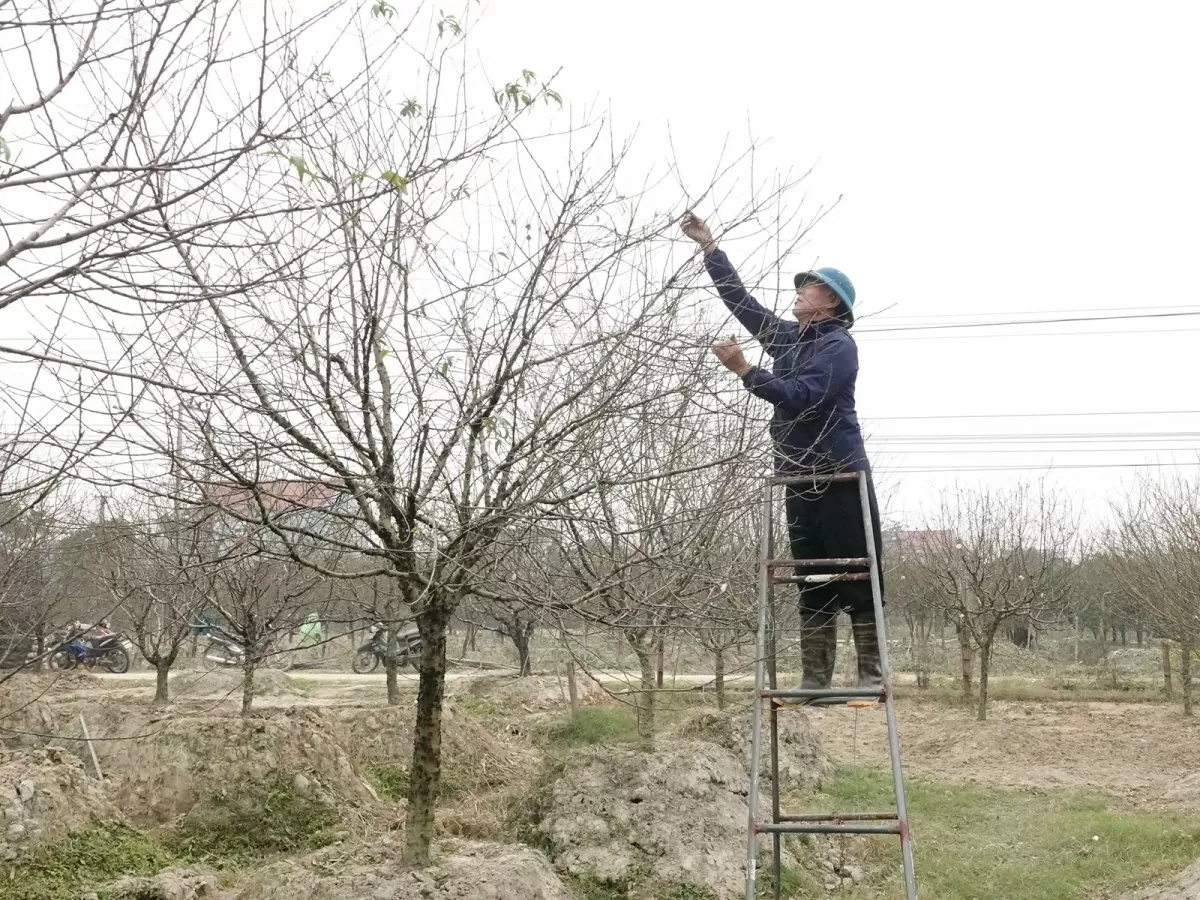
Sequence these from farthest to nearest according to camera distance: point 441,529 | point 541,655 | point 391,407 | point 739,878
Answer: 1. point 541,655
2. point 739,878
3. point 391,407
4. point 441,529

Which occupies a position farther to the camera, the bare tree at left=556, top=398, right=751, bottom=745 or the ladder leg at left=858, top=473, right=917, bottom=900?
the bare tree at left=556, top=398, right=751, bottom=745

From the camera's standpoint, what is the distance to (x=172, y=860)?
7.27 metres

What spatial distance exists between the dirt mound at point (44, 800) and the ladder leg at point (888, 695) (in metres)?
5.96

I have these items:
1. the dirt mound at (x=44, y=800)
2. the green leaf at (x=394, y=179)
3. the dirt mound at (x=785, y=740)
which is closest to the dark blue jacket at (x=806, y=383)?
the green leaf at (x=394, y=179)

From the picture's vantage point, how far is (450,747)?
1024 cm

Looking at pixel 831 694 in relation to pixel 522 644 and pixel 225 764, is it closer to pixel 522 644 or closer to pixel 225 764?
pixel 225 764

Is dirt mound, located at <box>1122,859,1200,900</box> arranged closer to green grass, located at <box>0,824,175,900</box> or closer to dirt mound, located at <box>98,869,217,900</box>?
dirt mound, located at <box>98,869,217,900</box>

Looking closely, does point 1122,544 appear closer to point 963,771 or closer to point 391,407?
point 963,771

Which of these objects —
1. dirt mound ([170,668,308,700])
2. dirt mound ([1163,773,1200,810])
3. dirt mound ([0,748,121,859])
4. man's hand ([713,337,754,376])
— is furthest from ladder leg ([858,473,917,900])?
dirt mound ([170,668,308,700])

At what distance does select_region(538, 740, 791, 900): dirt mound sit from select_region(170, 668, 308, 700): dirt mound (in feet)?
32.1

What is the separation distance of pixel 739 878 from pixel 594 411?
408 cm

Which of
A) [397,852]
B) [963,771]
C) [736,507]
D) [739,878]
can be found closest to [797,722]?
[963,771]

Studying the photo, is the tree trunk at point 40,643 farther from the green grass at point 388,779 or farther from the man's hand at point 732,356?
the green grass at point 388,779

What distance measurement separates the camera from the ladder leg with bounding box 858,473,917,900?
348 centimetres
